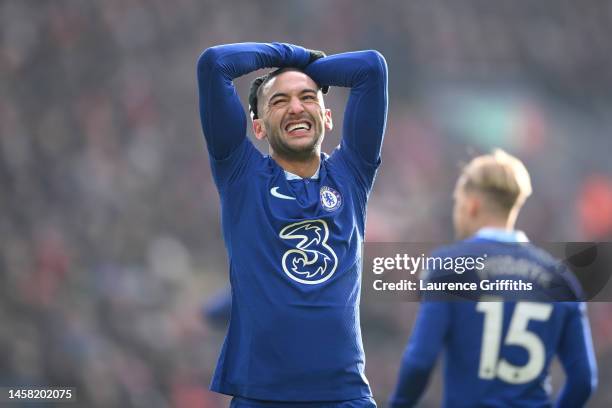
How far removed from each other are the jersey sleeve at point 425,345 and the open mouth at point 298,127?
1.04 m

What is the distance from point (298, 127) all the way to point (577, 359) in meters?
1.58

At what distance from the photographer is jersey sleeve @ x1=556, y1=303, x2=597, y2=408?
12.8ft

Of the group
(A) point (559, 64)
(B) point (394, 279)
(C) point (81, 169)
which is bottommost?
(B) point (394, 279)

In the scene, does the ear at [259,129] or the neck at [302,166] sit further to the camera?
the ear at [259,129]

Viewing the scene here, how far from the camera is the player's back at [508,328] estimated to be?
3881mm

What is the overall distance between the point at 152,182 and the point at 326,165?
630cm

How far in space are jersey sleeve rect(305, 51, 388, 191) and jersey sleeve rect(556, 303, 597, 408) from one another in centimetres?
118

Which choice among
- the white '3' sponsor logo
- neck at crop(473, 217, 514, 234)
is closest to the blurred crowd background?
neck at crop(473, 217, 514, 234)

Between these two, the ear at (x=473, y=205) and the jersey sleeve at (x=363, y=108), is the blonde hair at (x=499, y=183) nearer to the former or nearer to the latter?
the ear at (x=473, y=205)

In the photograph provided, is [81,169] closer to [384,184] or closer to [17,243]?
[17,243]

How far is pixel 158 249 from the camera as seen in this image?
8.96 meters

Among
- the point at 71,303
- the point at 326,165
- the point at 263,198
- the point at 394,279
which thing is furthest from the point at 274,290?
the point at 71,303

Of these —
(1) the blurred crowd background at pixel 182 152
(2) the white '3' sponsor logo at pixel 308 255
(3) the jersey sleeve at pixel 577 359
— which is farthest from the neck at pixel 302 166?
(1) the blurred crowd background at pixel 182 152

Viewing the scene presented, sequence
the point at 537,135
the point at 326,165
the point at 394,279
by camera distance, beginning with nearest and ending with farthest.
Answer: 1. the point at 326,165
2. the point at 394,279
3. the point at 537,135
